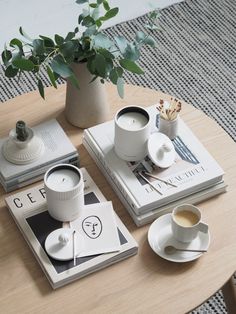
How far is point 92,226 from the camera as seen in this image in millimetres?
1250

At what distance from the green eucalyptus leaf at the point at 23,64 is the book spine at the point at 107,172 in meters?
0.22

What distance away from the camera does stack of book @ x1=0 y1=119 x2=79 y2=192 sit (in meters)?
1.31

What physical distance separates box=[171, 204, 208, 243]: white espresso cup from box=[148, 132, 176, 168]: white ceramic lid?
0.37 feet

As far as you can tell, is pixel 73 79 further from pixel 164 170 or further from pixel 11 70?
pixel 164 170

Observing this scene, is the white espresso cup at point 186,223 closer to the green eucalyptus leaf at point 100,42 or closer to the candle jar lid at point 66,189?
the candle jar lid at point 66,189

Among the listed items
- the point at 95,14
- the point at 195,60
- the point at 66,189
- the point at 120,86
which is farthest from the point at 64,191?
the point at 195,60

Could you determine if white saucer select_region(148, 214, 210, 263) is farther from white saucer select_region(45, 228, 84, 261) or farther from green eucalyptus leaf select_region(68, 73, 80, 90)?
green eucalyptus leaf select_region(68, 73, 80, 90)

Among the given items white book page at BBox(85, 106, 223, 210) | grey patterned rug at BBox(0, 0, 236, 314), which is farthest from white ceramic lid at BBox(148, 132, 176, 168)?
grey patterned rug at BBox(0, 0, 236, 314)

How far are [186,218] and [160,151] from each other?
16cm

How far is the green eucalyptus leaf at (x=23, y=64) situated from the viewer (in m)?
1.24

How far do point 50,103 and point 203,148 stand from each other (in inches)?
14.0

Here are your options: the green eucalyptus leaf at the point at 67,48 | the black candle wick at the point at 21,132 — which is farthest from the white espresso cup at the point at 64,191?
the green eucalyptus leaf at the point at 67,48

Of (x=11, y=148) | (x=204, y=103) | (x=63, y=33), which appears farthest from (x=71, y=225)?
(x=63, y=33)

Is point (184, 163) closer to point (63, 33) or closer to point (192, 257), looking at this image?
point (192, 257)
